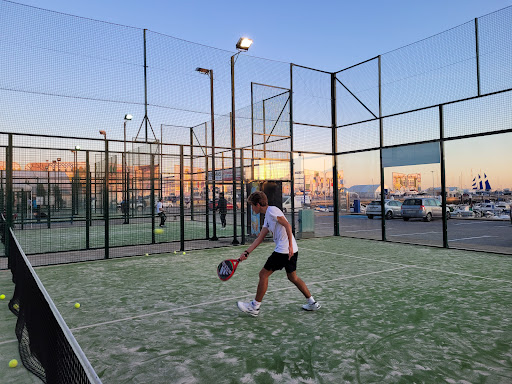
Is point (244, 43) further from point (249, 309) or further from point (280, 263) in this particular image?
point (249, 309)

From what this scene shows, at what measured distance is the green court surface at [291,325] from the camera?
Result: 363cm

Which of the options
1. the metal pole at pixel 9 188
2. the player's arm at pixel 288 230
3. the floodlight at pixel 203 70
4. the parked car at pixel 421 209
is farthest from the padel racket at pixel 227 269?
the parked car at pixel 421 209

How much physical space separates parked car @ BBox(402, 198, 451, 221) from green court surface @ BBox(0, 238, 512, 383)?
16.9m

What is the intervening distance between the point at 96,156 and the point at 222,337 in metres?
8.48

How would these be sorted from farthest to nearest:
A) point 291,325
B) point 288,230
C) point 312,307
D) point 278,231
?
1. point 312,307
2. point 278,231
3. point 288,230
4. point 291,325

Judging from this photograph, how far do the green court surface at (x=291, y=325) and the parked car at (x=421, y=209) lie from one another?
1690 centimetres

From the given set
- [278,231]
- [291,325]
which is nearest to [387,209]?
[278,231]

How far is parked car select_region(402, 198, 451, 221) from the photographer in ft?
81.1

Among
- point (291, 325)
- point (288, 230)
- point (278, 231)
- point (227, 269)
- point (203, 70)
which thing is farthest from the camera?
point (203, 70)

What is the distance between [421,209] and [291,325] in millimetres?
22569

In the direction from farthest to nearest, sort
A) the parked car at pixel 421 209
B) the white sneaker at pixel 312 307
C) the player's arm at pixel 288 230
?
the parked car at pixel 421 209
the white sneaker at pixel 312 307
the player's arm at pixel 288 230

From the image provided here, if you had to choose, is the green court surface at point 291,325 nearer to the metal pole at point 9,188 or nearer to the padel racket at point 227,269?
the padel racket at point 227,269

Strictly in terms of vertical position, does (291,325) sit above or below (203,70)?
below

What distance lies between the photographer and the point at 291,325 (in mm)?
4879
